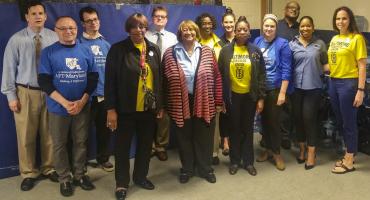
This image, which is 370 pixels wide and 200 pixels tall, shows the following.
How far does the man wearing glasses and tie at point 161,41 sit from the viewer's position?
144 inches

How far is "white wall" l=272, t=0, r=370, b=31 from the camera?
4.62m

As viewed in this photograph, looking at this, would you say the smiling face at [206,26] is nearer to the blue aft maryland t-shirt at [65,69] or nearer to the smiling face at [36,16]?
the blue aft maryland t-shirt at [65,69]

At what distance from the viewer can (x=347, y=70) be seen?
3.25 m

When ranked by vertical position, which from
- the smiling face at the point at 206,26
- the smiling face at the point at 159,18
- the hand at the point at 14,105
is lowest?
the hand at the point at 14,105

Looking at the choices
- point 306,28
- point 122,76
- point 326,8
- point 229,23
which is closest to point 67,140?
point 122,76

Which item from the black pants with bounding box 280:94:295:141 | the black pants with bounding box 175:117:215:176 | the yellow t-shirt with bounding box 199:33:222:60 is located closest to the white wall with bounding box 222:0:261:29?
the black pants with bounding box 280:94:295:141

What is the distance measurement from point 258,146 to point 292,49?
1280 mm

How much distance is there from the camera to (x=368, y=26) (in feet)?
14.9

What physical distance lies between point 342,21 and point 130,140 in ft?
6.80

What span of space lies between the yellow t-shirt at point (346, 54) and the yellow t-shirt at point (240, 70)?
783 mm

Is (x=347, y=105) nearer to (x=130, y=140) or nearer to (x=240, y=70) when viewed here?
(x=240, y=70)

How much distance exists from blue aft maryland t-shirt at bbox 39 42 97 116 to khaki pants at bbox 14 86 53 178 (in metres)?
0.27

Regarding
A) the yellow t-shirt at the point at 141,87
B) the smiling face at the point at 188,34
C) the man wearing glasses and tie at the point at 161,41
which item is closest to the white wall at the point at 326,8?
the man wearing glasses and tie at the point at 161,41

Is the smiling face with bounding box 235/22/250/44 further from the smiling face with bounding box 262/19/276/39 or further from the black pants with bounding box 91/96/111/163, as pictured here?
the black pants with bounding box 91/96/111/163
